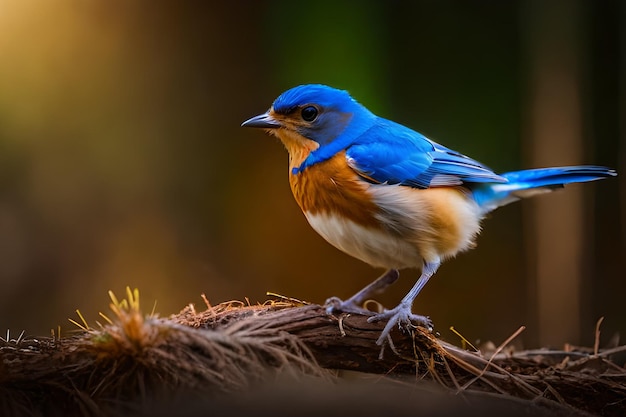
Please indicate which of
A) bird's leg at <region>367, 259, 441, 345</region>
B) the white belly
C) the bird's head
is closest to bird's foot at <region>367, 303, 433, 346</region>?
bird's leg at <region>367, 259, 441, 345</region>

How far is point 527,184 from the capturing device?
99.3 inches

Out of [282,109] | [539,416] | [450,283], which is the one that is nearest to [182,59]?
[282,109]

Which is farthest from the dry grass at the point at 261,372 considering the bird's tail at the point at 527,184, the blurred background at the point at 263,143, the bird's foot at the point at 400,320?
the blurred background at the point at 263,143

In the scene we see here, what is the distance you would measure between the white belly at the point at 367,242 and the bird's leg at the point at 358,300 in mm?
146

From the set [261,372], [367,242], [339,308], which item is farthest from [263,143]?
[261,372]

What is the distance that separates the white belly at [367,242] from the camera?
215 cm

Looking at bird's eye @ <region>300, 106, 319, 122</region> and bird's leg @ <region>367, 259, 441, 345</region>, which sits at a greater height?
bird's eye @ <region>300, 106, 319, 122</region>

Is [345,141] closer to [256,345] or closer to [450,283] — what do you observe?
[256,345]

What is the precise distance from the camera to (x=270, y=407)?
1.39 meters

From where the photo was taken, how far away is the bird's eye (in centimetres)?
232

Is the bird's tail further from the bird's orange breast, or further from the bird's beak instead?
the bird's beak

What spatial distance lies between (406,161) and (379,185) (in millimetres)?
185

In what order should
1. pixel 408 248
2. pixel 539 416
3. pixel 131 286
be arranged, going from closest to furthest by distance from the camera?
pixel 539 416
pixel 408 248
pixel 131 286

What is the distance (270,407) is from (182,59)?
8.58 ft
